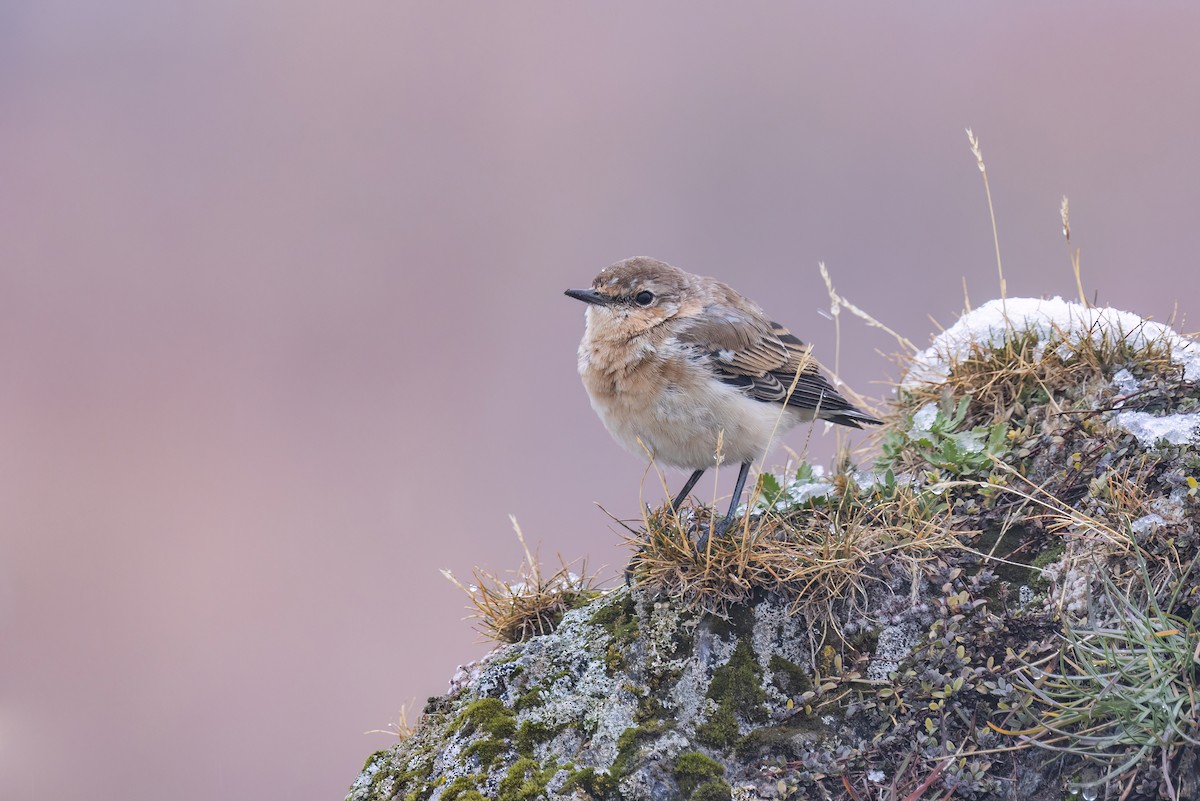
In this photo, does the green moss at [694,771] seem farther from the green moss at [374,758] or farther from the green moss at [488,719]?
the green moss at [374,758]

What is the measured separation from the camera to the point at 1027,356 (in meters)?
6.29

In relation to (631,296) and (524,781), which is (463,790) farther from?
(631,296)

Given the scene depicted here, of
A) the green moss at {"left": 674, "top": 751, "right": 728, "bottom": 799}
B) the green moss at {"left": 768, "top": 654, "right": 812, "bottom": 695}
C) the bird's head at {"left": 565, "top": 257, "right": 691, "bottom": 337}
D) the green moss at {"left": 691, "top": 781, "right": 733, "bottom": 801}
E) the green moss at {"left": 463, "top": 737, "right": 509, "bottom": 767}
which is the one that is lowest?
the green moss at {"left": 691, "top": 781, "right": 733, "bottom": 801}

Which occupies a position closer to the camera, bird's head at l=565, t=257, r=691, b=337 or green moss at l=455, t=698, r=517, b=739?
green moss at l=455, t=698, r=517, b=739

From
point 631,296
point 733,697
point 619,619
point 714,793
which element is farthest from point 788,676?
point 631,296

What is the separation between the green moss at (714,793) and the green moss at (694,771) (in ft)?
0.14

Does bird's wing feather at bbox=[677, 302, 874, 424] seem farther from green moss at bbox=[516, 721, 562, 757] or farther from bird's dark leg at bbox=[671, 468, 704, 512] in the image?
green moss at bbox=[516, 721, 562, 757]

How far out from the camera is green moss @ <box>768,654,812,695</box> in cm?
467

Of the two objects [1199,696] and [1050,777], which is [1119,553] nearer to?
[1199,696]

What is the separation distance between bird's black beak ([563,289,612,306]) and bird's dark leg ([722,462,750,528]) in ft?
4.68

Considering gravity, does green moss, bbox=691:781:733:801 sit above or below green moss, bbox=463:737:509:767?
below

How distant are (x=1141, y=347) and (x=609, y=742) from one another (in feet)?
13.0

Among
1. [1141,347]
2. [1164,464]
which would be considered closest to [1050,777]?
[1164,464]

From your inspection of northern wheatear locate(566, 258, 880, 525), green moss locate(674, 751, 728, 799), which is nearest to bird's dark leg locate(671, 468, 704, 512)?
northern wheatear locate(566, 258, 880, 525)
